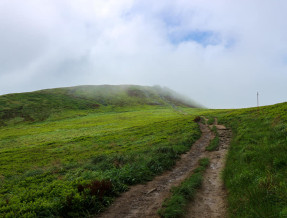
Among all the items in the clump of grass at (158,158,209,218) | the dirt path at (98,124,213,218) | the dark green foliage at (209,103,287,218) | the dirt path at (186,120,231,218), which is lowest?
the dirt path at (98,124,213,218)

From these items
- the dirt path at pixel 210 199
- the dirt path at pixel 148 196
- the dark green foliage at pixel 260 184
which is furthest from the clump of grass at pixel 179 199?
the dark green foliage at pixel 260 184

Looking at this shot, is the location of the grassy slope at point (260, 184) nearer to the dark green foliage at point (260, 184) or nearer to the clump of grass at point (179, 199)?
the dark green foliage at point (260, 184)

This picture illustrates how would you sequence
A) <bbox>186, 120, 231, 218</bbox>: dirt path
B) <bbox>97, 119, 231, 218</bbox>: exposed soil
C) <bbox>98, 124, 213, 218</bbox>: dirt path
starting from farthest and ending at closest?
<bbox>98, 124, 213, 218</bbox>: dirt path
<bbox>97, 119, 231, 218</bbox>: exposed soil
<bbox>186, 120, 231, 218</bbox>: dirt path

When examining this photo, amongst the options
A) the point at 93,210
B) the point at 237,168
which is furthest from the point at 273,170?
the point at 93,210

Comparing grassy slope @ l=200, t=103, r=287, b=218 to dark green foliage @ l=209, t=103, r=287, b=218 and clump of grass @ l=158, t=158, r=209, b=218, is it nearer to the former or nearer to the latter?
dark green foliage @ l=209, t=103, r=287, b=218

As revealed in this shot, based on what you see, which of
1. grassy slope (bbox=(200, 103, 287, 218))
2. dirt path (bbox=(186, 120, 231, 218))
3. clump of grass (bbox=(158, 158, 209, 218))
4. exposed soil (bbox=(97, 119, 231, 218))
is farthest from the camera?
exposed soil (bbox=(97, 119, 231, 218))

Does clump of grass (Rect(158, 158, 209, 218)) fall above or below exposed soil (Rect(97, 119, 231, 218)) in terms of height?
above

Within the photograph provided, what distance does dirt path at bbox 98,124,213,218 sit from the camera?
8656mm

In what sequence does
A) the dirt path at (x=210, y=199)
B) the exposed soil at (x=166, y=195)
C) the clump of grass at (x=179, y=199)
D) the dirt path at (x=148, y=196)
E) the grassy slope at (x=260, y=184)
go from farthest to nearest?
the dirt path at (x=148, y=196), the exposed soil at (x=166, y=195), the dirt path at (x=210, y=199), the clump of grass at (x=179, y=199), the grassy slope at (x=260, y=184)

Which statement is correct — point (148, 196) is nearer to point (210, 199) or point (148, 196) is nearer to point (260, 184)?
point (210, 199)

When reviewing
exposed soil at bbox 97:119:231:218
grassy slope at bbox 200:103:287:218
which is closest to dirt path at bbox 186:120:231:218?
exposed soil at bbox 97:119:231:218

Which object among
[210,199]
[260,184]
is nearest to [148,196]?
[210,199]

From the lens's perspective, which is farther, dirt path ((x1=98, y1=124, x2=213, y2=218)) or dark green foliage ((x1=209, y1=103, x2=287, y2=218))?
dirt path ((x1=98, y1=124, x2=213, y2=218))

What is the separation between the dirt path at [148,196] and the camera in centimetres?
866
